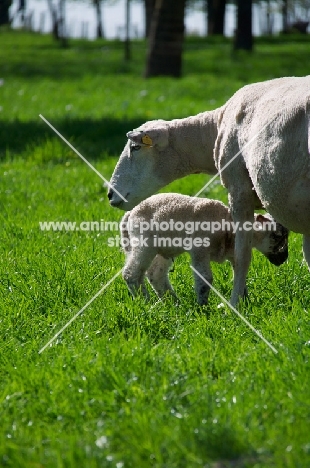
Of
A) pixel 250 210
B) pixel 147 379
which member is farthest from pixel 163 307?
pixel 147 379

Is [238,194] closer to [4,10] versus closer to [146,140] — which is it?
[146,140]

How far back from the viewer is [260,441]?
3.08 meters

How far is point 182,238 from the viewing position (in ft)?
16.6

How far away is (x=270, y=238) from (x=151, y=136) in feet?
3.34

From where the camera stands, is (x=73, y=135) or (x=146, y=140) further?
(x=73, y=135)

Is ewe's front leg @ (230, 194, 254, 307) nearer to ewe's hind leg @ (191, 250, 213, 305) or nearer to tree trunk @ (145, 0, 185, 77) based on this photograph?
ewe's hind leg @ (191, 250, 213, 305)

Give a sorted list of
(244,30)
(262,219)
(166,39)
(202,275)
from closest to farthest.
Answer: (202,275) < (262,219) < (166,39) < (244,30)

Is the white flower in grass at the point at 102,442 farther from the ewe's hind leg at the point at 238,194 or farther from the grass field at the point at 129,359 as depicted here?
the ewe's hind leg at the point at 238,194

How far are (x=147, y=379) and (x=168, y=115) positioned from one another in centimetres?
941

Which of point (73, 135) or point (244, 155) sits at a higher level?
point (244, 155)

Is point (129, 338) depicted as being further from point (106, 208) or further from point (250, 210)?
point (106, 208)

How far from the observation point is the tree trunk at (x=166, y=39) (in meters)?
17.7

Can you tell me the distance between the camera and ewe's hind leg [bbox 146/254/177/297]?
535 centimetres

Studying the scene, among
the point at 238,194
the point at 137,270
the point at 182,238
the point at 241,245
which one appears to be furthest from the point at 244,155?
the point at 137,270
